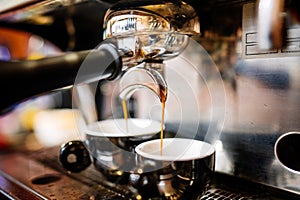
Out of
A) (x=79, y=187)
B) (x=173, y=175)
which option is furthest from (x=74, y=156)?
(x=173, y=175)

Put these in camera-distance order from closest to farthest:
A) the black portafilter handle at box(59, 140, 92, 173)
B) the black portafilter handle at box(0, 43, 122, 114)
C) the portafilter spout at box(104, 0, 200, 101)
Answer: the black portafilter handle at box(0, 43, 122, 114) < the portafilter spout at box(104, 0, 200, 101) < the black portafilter handle at box(59, 140, 92, 173)

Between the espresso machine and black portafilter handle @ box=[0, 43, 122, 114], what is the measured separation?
14 millimetres

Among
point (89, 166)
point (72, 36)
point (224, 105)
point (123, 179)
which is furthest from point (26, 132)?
point (224, 105)

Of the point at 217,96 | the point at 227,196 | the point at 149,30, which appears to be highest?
the point at 149,30

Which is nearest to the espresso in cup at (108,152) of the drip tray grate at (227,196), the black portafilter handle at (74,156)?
the black portafilter handle at (74,156)

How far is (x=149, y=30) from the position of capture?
42 cm

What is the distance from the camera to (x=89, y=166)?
0.59 metres

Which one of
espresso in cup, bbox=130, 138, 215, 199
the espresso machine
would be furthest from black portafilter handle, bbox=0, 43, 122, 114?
espresso in cup, bbox=130, 138, 215, 199

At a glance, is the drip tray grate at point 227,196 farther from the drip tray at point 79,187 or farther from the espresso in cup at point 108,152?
the espresso in cup at point 108,152

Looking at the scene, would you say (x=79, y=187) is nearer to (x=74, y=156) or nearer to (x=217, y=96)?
(x=74, y=156)

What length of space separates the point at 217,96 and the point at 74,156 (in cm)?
29

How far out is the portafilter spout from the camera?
0.42 m

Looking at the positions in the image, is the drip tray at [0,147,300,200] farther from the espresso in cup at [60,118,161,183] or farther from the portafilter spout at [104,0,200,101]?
the portafilter spout at [104,0,200,101]

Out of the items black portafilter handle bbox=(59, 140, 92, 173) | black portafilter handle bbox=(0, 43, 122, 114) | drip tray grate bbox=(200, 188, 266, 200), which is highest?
black portafilter handle bbox=(0, 43, 122, 114)
